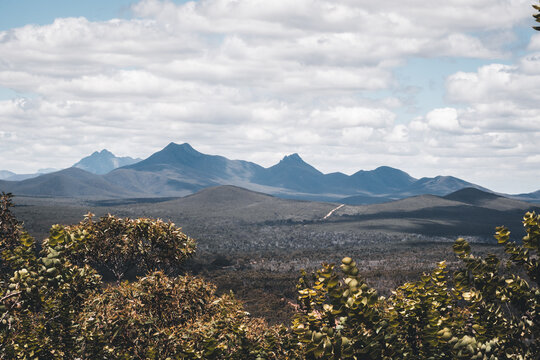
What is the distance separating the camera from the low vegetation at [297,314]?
8773 millimetres

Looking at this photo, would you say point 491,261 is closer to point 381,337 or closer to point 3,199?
point 381,337

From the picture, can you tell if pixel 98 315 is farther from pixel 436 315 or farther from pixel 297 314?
pixel 436 315

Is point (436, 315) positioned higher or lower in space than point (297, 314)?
lower

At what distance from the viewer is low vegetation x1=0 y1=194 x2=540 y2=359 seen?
8773mm

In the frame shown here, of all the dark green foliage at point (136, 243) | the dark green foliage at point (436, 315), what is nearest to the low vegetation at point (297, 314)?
the dark green foliage at point (436, 315)

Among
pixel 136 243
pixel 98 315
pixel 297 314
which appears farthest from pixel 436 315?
pixel 136 243

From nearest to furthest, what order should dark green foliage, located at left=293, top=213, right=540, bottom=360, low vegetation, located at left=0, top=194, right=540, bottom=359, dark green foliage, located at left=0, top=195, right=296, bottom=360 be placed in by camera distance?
dark green foliage, located at left=293, top=213, right=540, bottom=360 → low vegetation, located at left=0, top=194, right=540, bottom=359 → dark green foliage, located at left=0, top=195, right=296, bottom=360

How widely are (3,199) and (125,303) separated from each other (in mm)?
6185

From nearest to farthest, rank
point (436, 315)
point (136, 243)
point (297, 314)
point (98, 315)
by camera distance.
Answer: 1. point (297, 314)
2. point (436, 315)
3. point (98, 315)
4. point (136, 243)

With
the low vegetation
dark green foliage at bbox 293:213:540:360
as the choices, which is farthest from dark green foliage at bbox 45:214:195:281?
dark green foliage at bbox 293:213:540:360

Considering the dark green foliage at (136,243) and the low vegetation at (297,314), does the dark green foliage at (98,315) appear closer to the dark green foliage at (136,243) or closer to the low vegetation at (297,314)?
the low vegetation at (297,314)

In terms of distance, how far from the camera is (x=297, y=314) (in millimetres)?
10500

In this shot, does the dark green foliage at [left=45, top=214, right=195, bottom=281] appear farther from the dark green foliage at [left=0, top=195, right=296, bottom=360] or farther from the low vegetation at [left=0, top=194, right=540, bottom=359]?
the low vegetation at [left=0, top=194, right=540, bottom=359]

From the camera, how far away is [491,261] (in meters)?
10.9
